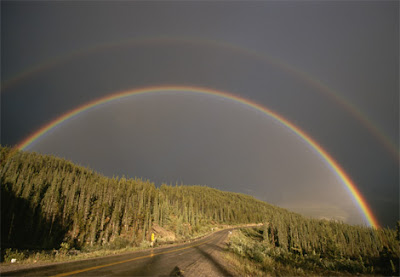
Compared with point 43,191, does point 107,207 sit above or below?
below

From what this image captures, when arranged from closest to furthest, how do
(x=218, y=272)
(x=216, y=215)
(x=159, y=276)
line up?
1. (x=159, y=276)
2. (x=218, y=272)
3. (x=216, y=215)

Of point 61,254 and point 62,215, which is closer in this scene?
point 61,254

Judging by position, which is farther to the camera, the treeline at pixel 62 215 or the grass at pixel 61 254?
the treeline at pixel 62 215

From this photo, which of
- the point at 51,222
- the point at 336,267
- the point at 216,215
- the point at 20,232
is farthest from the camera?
the point at 216,215

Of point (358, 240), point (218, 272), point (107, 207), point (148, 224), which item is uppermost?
point (218, 272)

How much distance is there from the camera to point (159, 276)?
10133 mm

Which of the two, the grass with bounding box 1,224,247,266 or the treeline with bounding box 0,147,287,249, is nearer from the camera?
the grass with bounding box 1,224,247,266

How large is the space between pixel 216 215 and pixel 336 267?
441 feet

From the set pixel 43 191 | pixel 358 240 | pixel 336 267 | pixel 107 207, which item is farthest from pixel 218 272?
pixel 358 240

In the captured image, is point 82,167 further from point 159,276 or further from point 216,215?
point 159,276

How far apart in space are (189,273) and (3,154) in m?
141

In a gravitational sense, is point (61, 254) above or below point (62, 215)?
above

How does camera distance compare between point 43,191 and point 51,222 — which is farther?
point 43,191

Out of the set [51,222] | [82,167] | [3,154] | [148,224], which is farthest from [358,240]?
[3,154]
